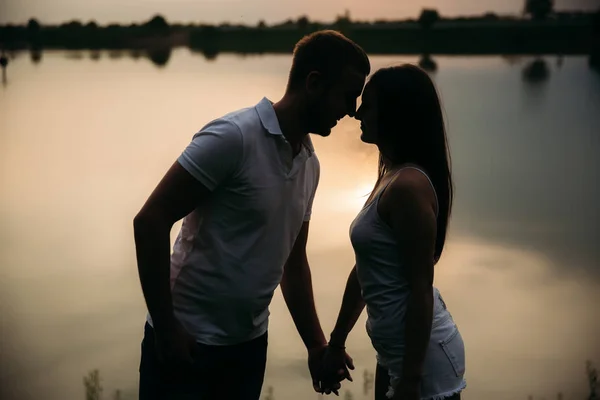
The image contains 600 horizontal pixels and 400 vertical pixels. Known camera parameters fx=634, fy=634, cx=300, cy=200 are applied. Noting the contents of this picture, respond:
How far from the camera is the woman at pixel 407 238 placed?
1.21 meters

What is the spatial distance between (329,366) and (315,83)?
0.69m

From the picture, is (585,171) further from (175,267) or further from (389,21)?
(175,267)

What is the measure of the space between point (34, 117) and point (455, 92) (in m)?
1.87

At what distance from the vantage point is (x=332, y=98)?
1353mm

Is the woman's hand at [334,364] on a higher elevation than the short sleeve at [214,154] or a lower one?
lower

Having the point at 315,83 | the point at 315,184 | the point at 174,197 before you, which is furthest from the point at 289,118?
the point at 174,197

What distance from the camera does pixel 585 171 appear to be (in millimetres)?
2746

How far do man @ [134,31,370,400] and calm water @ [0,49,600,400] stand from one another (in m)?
1.17

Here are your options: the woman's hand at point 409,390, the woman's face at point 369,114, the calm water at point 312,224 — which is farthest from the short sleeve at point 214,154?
the calm water at point 312,224

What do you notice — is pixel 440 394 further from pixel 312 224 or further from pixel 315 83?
pixel 312 224

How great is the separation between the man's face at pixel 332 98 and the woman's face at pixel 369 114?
0.04 metres

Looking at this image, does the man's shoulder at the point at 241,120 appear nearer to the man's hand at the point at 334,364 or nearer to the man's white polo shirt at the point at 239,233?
the man's white polo shirt at the point at 239,233

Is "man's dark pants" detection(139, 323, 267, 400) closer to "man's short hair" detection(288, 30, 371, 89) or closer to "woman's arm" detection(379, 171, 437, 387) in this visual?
"woman's arm" detection(379, 171, 437, 387)

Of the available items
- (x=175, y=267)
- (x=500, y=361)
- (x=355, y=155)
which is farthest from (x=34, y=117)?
(x=500, y=361)
